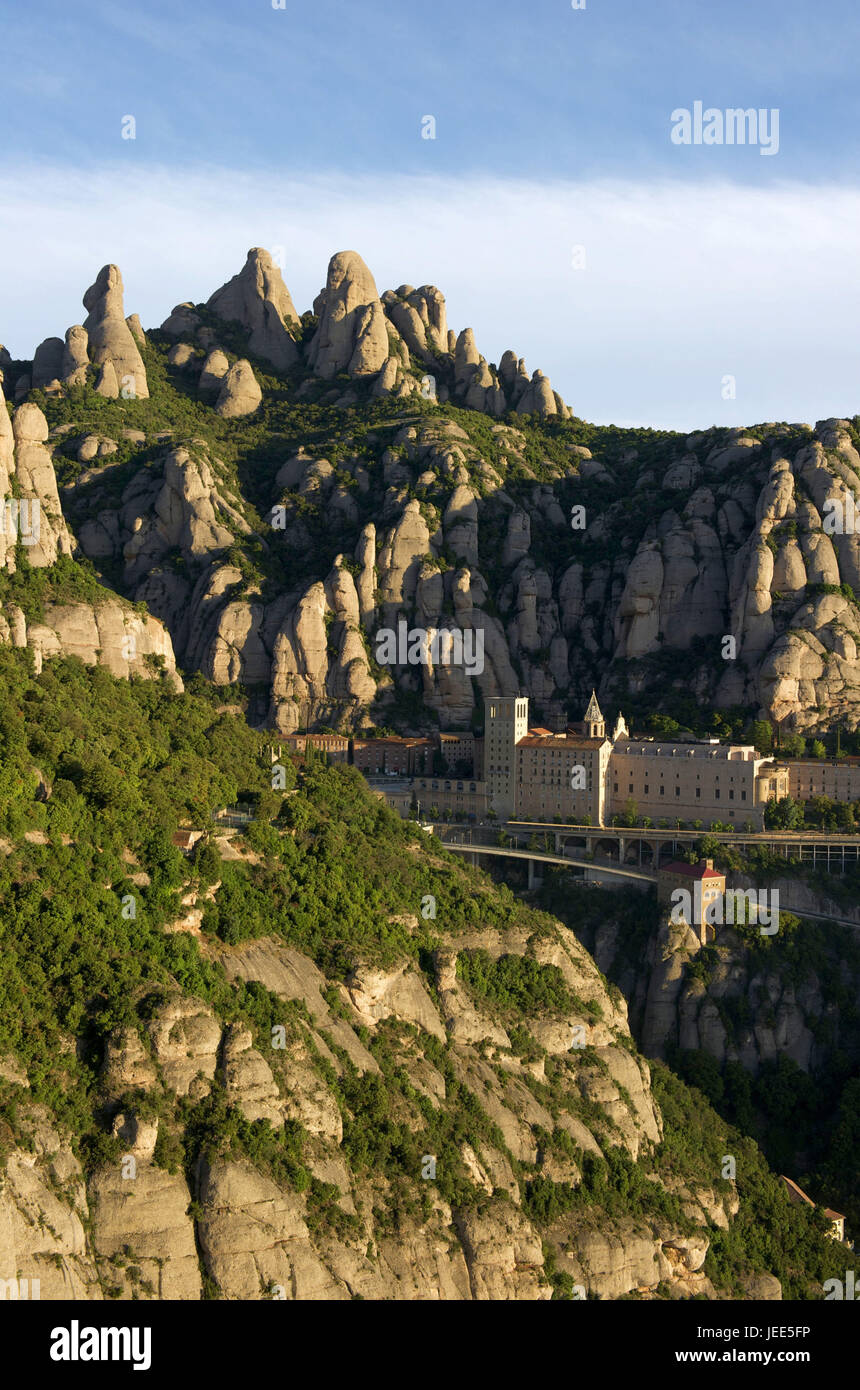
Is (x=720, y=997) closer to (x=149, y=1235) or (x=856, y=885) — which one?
(x=856, y=885)

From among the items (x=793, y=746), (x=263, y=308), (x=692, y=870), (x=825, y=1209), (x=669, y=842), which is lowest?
(x=825, y=1209)

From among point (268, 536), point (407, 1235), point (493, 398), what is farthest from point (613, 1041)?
point (493, 398)

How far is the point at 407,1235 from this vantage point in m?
61.2

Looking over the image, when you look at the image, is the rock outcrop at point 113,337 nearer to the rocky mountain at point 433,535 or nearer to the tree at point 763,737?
the rocky mountain at point 433,535

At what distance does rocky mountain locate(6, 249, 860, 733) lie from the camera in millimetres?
135625

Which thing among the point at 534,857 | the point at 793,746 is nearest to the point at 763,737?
the point at 793,746

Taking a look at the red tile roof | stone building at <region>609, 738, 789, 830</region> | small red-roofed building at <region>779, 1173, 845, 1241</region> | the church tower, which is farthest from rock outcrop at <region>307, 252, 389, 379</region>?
small red-roofed building at <region>779, 1173, 845, 1241</region>

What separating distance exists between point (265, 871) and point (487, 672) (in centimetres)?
6904

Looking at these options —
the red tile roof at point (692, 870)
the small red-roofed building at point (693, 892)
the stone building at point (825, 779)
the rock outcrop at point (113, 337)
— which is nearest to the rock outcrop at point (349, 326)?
the rock outcrop at point (113, 337)

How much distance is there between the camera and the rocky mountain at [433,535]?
135625mm

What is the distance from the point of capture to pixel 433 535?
491 ft

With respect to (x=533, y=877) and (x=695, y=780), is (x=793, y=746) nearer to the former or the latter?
(x=695, y=780)

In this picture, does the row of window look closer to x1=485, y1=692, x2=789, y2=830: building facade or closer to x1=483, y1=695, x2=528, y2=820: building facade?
x1=485, y1=692, x2=789, y2=830: building facade

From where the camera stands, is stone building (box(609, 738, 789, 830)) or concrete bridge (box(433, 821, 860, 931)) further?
stone building (box(609, 738, 789, 830))
